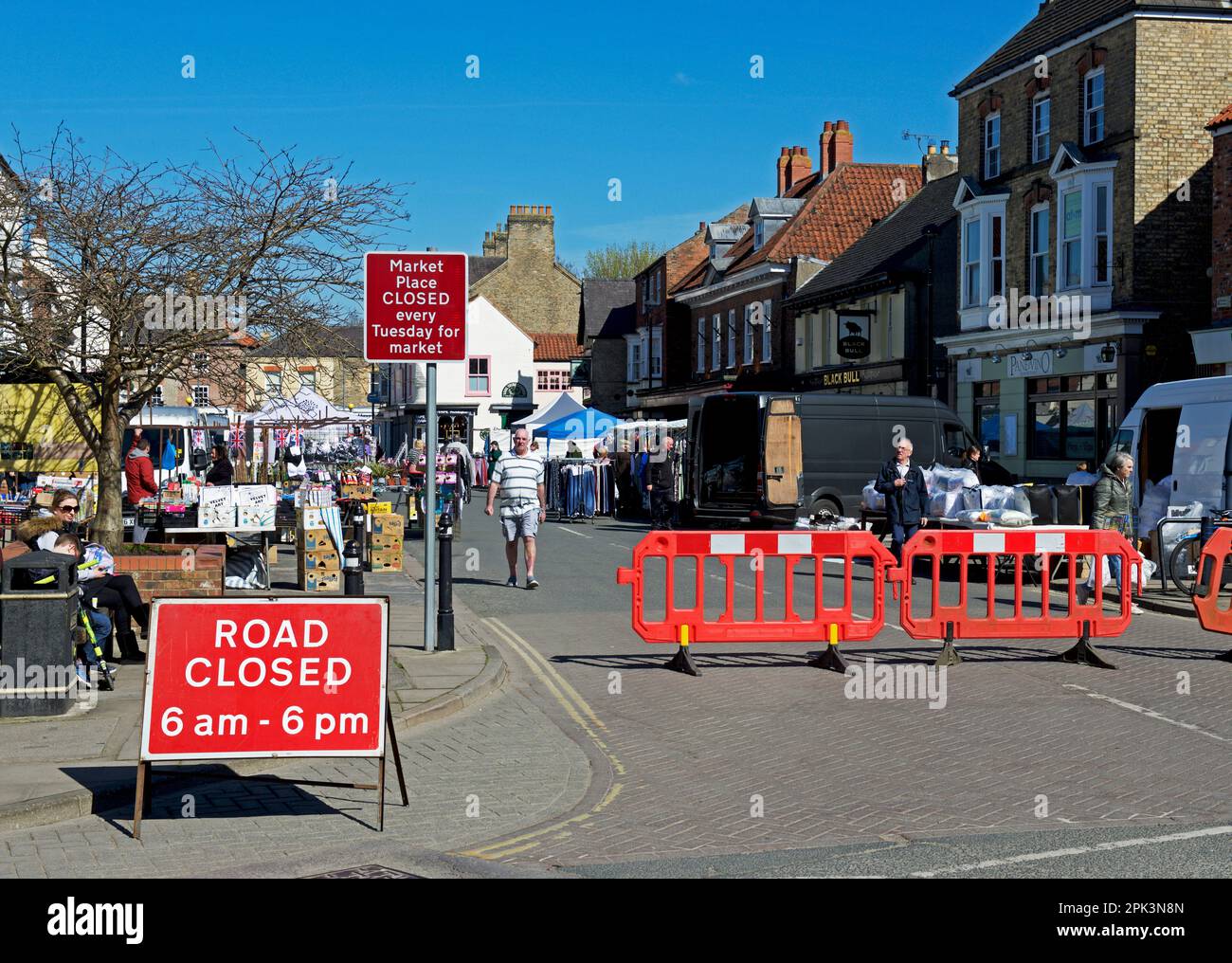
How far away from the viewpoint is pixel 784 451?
24.1 meters

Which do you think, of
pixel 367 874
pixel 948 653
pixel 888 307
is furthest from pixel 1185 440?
pixel 888 307

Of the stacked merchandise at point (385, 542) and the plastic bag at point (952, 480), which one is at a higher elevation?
the plastic bag at point (952, 480)

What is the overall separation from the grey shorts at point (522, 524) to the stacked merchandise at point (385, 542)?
334 centimetres

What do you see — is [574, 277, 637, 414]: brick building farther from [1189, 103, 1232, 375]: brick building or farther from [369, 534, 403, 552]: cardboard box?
[369, 534, 403, 552]: cardboard box

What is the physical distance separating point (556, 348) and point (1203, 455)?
191 feet

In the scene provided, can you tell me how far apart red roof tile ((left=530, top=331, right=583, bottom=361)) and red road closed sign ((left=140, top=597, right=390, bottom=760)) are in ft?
219

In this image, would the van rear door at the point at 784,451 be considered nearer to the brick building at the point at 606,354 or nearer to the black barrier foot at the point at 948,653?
the black barrier foot at the point at 948,653

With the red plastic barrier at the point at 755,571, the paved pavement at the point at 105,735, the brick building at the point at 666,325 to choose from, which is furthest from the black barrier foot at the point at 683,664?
the brick building at the point at 666,325

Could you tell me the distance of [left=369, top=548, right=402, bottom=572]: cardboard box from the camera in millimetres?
19578

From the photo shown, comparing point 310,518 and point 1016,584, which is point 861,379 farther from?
point 1016,584

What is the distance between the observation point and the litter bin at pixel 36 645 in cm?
880

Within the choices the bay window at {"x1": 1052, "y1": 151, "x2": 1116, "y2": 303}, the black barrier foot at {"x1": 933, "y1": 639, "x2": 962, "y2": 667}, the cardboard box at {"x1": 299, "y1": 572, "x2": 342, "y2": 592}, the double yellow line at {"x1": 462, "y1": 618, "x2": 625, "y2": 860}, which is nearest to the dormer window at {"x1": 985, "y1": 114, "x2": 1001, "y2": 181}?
the bay window at {"x1": 1052, "y1": 151, "x2": 1116, "y2": 303}
